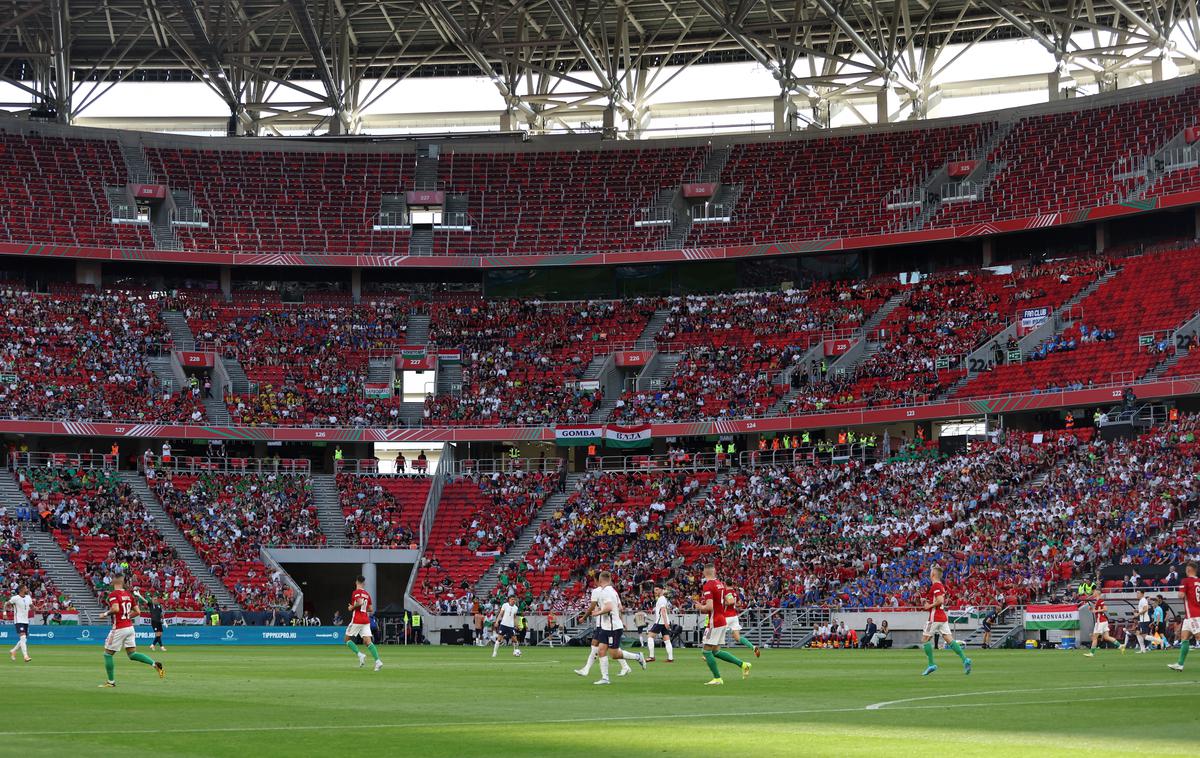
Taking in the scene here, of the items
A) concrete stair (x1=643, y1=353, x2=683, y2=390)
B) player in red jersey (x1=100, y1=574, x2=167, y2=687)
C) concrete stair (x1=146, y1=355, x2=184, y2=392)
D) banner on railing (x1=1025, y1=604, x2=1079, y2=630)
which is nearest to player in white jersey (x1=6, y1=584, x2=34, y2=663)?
player in red jersey (x1=100, y1=574, x2=167, y2=687)

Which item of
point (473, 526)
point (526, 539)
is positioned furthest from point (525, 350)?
point (526, 539)

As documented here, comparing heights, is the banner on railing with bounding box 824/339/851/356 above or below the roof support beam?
below

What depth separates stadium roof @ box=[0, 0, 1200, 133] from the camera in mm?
82625

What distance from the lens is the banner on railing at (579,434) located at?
7675 cm

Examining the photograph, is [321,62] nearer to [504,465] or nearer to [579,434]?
[504,465]

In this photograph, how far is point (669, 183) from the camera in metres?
89.8

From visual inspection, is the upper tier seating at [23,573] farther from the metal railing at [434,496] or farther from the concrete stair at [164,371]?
the metal railing at [434,496]

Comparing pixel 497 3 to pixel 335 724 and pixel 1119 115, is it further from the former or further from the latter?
pixel 335 724

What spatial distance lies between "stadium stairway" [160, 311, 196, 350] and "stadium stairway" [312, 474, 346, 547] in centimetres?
1065

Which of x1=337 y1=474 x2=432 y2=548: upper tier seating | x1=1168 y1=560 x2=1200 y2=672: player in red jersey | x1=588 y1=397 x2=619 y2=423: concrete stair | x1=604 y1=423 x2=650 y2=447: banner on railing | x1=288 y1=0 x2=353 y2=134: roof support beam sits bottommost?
x1=1168 y1=560 x2=1200 y2=672: player in red jersey

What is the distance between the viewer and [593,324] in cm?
8538

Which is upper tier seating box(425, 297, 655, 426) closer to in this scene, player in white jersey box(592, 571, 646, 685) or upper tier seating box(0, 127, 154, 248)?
upper tier seating box(0, 127, 154, 248)

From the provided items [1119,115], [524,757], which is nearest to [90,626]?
[524,757]

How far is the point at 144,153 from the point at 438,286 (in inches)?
729
